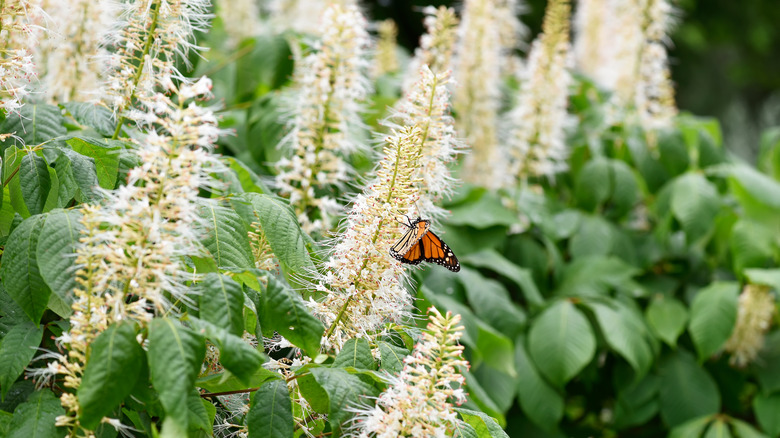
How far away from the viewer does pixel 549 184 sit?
4.61m

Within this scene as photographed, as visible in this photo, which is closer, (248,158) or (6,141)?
(6,141)

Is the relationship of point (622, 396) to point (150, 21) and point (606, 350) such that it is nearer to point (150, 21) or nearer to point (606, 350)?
point (606, 350)

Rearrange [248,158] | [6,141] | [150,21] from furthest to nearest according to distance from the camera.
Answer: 1. [248,158]
2. [6,141]
3. [150,21]

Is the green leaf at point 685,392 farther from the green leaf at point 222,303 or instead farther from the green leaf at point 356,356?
the green leaf at point 222,303

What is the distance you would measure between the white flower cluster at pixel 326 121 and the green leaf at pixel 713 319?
2165 millimetres

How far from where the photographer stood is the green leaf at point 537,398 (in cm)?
334

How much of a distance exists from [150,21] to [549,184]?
125 inches

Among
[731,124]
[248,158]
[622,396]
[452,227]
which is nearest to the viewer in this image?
[248,158]

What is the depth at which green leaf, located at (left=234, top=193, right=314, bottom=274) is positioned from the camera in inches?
67.6

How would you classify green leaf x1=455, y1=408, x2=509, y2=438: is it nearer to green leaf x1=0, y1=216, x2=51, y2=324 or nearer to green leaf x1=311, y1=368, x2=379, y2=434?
green leaf x1=311, y1=368, x2=379, y2=434

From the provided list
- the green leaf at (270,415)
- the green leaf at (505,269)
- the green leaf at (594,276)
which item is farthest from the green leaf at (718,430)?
the green leaf at (270,415)

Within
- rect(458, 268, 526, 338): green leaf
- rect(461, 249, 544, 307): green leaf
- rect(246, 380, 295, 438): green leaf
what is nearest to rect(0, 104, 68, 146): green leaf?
rect(246, 380, 295, 438): green leaf

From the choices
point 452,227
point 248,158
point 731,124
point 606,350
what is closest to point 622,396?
point 606,350

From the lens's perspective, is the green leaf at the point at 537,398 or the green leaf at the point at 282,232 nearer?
the green leaf at the point at 282,232
